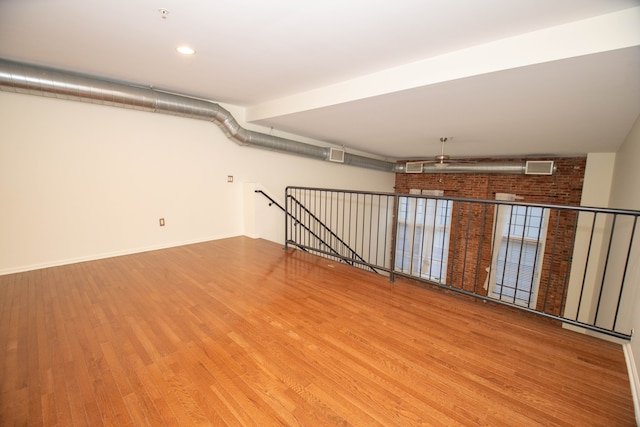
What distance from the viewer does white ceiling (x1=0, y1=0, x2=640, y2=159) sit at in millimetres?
1781

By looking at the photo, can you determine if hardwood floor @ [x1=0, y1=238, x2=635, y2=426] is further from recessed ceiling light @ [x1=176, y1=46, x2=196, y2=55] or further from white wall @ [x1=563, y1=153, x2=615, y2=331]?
white wall @ [x1=563, y1=153, x2=615, y2=331]

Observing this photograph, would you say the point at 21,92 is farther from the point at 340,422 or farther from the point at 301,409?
the point at 340,422

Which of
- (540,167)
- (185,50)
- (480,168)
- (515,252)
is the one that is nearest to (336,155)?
(480,168)

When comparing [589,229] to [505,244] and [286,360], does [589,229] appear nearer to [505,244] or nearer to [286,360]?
[505,244]

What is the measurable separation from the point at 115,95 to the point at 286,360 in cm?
372

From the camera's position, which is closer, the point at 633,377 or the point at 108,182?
the point at 633,377

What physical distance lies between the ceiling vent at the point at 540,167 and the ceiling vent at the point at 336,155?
4266mm

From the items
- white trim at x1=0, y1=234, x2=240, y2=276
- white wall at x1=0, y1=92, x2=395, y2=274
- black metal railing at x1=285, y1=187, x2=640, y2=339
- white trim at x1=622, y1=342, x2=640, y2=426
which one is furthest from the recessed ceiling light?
white trim at x1=622, y1=342, x2=640, y2=426

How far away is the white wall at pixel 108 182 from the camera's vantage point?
2.97m

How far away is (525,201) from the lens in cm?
542

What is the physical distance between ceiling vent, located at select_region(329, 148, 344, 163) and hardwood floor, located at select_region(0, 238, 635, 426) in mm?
4001

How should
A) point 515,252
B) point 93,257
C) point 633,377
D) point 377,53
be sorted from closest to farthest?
point 633,377 < point 377,53 < point 93,257 < point 515,252

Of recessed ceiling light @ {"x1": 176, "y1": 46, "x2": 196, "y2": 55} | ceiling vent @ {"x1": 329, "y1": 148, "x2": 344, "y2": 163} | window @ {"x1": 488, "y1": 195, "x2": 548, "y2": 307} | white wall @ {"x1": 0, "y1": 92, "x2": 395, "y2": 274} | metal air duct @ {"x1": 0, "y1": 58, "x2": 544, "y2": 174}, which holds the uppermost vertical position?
recessed ceiling light @ {"x1": 176, "y1": 46, "x2": 196, "y2": 55}

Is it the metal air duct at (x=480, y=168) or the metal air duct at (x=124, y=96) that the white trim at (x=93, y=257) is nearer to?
the metal air duct at (x=124, y=96)
